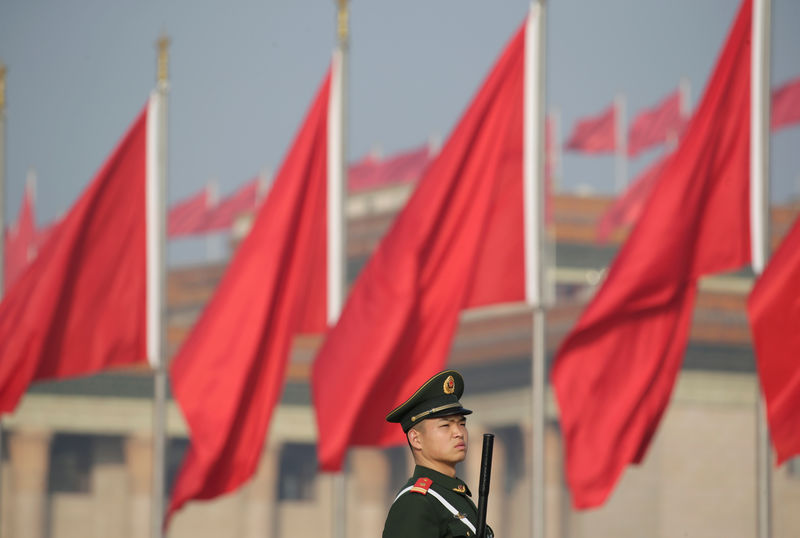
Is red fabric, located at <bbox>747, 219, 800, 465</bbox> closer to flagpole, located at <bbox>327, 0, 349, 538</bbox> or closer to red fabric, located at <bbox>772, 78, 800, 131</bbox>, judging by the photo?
flagpole, located at <bbox>327, 0, 349, 538</bbox>

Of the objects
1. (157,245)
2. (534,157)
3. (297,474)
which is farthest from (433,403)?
(297,474)

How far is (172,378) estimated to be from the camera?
46.1 ft

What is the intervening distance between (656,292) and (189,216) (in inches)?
896

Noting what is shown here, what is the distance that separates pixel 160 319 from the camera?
1520 centimetres

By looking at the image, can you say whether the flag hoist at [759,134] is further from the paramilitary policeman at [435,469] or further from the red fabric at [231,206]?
the red fabric at [231,206]

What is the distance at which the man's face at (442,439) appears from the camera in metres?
5.16

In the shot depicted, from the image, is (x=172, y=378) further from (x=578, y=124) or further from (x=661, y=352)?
(x=578, y=124)

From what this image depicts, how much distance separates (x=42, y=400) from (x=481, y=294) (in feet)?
83.8

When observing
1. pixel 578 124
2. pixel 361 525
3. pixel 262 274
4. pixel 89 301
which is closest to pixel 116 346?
pixel 89 301

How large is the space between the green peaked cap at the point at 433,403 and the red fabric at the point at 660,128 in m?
29.3

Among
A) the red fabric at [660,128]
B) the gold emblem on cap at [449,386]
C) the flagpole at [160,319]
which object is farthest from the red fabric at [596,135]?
the gold emblem on cap at [449,386]

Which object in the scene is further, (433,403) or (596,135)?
(596,135)

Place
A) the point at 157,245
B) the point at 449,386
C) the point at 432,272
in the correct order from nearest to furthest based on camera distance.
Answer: the point at 449,386, the point at 432,272, the point at 157,245

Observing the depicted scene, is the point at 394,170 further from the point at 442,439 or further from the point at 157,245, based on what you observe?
the point at 442,439
